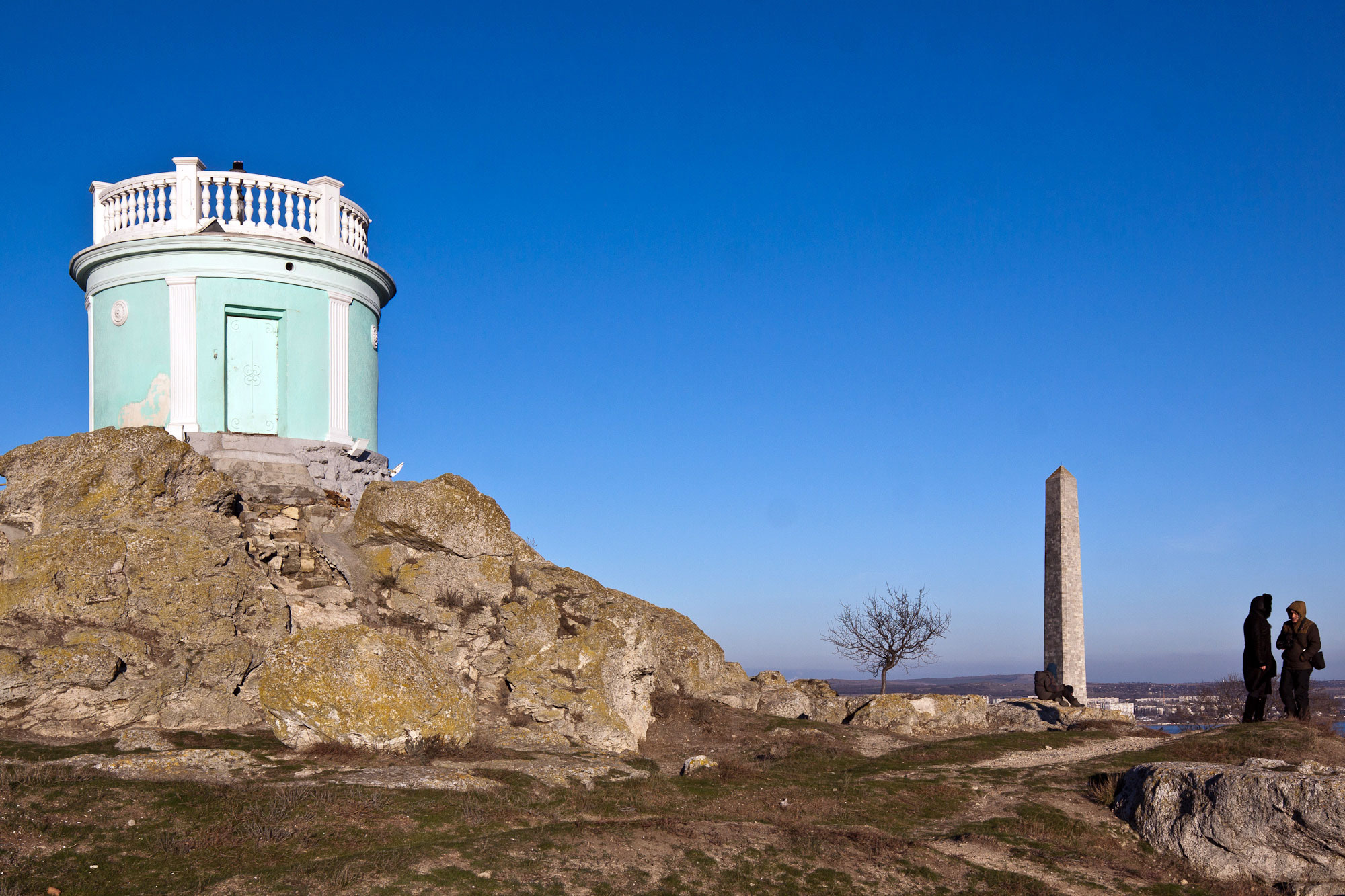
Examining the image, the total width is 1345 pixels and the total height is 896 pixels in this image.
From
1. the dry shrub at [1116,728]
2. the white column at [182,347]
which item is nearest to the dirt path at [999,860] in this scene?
the dry shrub at [1116,728]

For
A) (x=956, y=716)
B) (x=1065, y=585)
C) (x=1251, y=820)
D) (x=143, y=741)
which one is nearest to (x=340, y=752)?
(x=143, y=741)

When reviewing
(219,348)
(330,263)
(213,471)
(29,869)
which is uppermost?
(330,263)

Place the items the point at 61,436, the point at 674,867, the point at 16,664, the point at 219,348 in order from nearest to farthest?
the point at 674,867 → the point at 16,664 → the point at 61,436 → the point at 219,348

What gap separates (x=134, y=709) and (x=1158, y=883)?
12835 mm

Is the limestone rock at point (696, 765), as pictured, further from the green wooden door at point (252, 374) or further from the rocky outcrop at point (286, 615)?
the green wooden door at point (252, 374)

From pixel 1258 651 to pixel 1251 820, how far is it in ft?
24.2

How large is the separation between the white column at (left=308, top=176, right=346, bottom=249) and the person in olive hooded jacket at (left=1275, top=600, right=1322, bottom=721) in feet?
62.8

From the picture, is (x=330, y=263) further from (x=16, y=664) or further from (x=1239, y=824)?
(x=1239, y=824)

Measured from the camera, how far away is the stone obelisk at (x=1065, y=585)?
30672mm

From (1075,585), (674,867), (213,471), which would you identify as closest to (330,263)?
(213,471)

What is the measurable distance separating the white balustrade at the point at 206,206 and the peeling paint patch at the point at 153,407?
2.73m

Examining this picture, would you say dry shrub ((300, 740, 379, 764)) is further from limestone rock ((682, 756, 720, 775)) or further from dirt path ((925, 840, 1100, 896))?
dirt path ((925, 840, 1100, 896))

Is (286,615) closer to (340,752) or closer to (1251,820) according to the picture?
(340,752)

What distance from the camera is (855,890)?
9891 mm
